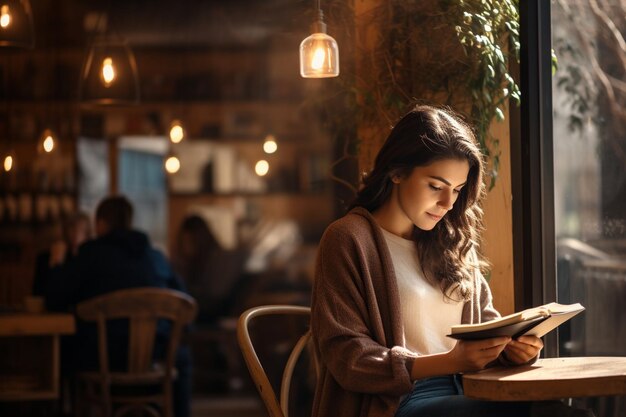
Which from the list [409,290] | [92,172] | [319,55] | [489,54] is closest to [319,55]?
[319,55]

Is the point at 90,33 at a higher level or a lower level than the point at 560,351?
higher

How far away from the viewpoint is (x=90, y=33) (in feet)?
25.4

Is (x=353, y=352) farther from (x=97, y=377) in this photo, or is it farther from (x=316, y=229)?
(x=316, y=229)

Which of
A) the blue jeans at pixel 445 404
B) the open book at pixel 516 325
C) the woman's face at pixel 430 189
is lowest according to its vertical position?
the blue jeans at pixel 445 404

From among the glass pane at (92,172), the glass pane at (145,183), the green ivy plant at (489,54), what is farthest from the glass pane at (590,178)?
the glass pane at (92,172)

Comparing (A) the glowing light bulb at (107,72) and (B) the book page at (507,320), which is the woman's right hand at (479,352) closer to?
(B) the book page at (507,320)

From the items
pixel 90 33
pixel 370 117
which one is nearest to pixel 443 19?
pixel 370 117

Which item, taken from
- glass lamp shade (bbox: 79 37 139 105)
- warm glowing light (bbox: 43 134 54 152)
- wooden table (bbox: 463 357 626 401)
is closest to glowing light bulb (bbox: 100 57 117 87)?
glass lamp shade (bbox: 79 37 139 105)

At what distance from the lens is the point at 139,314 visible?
4.84 meters

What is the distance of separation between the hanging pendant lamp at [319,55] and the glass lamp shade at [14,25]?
1.93 meters

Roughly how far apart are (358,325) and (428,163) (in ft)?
1.39

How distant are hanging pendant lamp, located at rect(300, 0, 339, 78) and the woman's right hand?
52.9 inches

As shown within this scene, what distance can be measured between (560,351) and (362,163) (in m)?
0.95

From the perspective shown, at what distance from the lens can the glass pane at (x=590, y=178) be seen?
2.94 m
